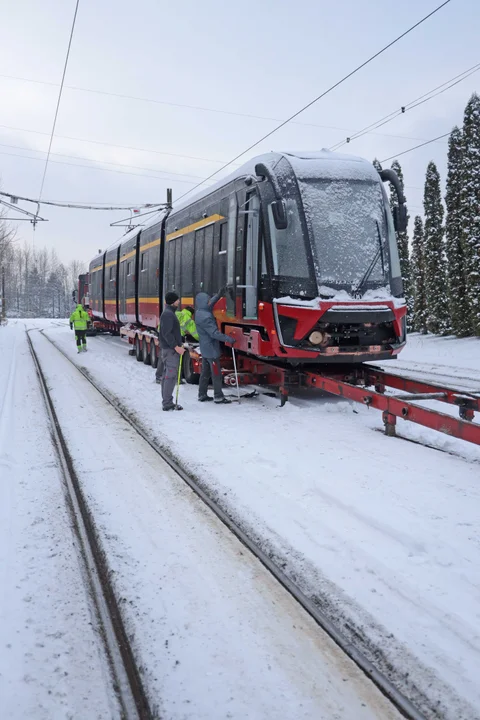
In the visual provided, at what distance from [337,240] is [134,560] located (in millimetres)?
5555

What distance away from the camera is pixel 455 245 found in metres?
27.7

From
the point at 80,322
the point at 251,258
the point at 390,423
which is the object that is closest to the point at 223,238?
the point at 251,258

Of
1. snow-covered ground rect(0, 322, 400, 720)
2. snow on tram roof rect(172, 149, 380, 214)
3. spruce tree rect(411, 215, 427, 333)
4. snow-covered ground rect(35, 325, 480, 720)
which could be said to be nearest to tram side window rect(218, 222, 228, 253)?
snow on tram roof rect(172, 149, 380, 214)

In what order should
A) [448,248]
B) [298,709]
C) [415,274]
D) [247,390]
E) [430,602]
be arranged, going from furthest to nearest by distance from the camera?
[415,274] < [448,248] < [247,390] < [430,602] < [298,709]

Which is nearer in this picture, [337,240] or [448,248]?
[337,240]

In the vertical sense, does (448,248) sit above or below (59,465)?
above

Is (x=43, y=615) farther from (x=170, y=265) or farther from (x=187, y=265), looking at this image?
(x=170, y=265)

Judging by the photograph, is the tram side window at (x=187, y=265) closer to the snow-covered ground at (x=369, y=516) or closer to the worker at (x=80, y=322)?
the snow-covered ground at (x=369, y=516)

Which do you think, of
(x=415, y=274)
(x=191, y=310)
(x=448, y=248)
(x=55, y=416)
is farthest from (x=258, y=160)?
(x=415, y=274)

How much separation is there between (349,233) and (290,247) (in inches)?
35.7

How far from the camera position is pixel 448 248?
91.7ft

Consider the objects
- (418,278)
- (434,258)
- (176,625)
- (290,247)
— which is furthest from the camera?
(418,278)

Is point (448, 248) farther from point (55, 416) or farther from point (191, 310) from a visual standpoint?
point (55, 416)

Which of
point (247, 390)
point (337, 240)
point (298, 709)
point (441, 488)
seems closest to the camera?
point (298, 709)
